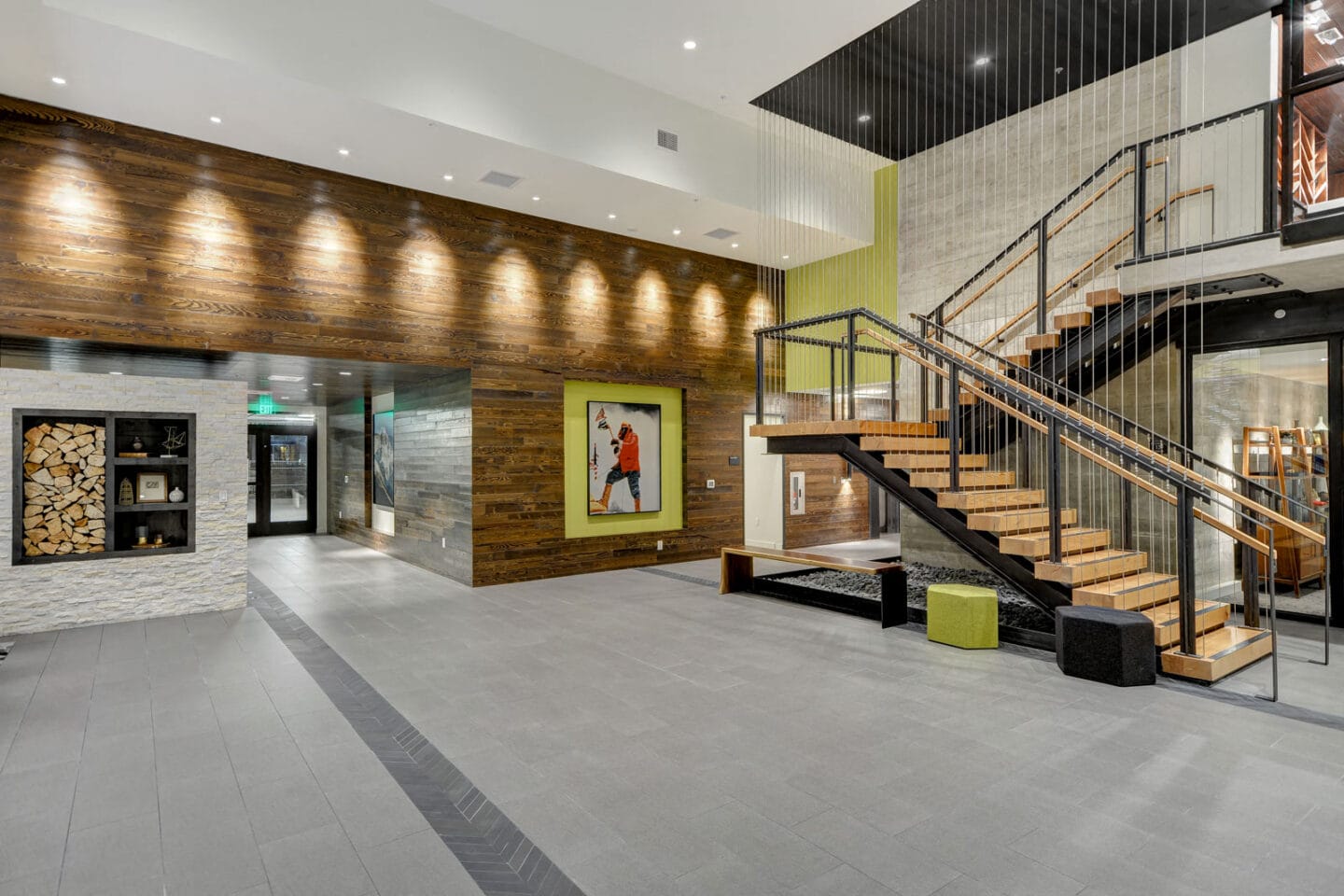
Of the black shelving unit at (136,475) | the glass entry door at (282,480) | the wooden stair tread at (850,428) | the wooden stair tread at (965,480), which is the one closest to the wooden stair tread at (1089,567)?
the wooden stair tread at (965,480)

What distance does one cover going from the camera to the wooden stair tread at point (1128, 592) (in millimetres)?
5238

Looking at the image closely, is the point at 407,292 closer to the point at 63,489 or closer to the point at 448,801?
the point at 63,489

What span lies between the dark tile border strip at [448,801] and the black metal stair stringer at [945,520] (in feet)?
14.4

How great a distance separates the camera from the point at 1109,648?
15.7 feet

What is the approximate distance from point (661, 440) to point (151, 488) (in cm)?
616

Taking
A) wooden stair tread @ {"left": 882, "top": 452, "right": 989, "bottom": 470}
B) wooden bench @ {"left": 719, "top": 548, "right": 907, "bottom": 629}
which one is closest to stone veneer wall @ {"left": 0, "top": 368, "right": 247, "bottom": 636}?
wooden bench @ {"left": 719, "top": 548, "right": 907, "bottom": 629}

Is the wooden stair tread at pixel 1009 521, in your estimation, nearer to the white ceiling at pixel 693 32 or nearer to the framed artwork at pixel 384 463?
the white ceiling at pixel 693 32

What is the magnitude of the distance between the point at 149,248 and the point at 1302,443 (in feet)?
36.8

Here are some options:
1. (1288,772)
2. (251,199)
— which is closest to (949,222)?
(1288,772)

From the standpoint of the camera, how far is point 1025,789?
3.28 m

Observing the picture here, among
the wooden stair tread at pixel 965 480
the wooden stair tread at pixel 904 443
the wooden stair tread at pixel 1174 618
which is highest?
the wooden stair tread at pixel 904 443

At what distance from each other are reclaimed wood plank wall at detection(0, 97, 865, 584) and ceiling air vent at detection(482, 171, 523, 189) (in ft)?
2.47

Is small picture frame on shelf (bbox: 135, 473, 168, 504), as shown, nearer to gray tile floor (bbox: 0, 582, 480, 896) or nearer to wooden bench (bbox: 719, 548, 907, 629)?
gray tile floor (bbox: 0, 582, 480, 896)

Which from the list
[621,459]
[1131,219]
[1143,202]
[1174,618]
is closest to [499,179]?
[621,459]
